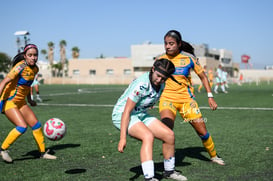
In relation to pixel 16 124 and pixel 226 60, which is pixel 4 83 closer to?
pixel 16 124

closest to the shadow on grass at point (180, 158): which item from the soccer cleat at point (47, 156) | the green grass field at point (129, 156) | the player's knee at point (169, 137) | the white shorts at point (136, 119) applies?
the green grass field at point (129, 156)

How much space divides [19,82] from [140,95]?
3025mm

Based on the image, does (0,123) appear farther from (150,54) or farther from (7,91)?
(150,54)

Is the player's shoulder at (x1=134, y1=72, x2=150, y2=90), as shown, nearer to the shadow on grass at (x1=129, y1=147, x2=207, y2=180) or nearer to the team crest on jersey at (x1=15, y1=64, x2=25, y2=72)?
the shadow on grass at (x1=129, y1=147, x2=207, y2=180)

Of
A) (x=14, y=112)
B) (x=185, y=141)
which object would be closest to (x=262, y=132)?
(x=185, y=141)

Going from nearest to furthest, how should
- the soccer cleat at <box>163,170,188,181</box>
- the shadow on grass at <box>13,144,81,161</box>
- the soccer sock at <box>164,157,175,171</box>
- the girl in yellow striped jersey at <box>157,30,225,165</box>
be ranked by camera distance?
the soccer cleat at <box>163,170,188,181</box> → the soccer sock at <box>164,157,175,171</box> → the girl in yellow striped jersey at <box>157,30,225,165</box> → the shadow on grass at <box>13,144,81,161</box>

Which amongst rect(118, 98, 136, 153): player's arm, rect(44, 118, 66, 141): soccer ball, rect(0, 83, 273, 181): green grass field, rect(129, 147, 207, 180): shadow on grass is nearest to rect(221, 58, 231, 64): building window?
rect(0, 83, 273, 181): green grass field

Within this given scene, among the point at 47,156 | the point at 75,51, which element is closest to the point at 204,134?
the point at 47,156

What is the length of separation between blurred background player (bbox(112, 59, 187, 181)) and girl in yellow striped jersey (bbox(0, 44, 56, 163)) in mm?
2404

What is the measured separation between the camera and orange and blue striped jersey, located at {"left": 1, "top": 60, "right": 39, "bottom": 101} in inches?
257

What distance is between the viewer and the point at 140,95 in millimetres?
4691

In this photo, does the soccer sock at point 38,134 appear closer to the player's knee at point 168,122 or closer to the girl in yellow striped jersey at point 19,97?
the girl in yellow striped jersey at point 19,97

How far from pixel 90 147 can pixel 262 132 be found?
15.2 feet

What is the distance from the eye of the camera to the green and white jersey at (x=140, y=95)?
4.67m
